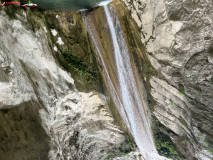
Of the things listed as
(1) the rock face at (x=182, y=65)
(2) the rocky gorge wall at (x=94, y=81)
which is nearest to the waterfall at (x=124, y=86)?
(2) the rocky gorge wall at (x=94, y=81)

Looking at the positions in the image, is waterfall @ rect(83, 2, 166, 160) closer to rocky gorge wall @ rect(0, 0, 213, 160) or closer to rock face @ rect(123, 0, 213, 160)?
rocky gorge wall @ rect(0, 0, 213, 160)

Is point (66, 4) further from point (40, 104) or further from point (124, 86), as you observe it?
point (124, 86)

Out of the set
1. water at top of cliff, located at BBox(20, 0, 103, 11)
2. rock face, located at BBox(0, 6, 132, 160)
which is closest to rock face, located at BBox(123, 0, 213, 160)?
water at top of cliff, located at BBox(20, 0, 103, 11)

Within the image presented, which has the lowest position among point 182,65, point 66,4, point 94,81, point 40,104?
point 182,65

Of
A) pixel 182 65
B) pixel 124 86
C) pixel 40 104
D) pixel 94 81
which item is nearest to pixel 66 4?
pixel 94 81

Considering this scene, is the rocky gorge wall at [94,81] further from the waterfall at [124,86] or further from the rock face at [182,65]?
the waterfall at [124,86]

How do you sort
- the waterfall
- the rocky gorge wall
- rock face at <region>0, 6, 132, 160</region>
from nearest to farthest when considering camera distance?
rock face at <region>0, 6, 132, 160</region> → the rocky gorge wall → the waterfall
